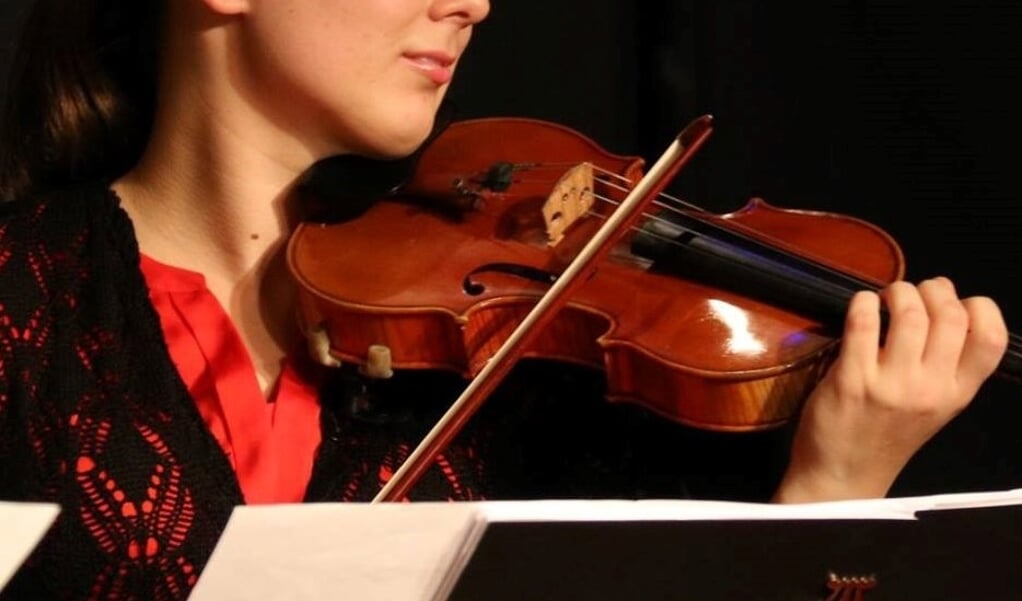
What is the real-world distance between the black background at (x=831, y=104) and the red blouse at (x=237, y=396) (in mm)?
588

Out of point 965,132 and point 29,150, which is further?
point 965,132

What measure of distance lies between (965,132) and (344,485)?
88cm

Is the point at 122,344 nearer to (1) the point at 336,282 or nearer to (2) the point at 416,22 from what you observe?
(1) the point at 336,282

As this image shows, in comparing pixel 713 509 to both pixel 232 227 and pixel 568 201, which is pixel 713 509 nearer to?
pixel 568 201

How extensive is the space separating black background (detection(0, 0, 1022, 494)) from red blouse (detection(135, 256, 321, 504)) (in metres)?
0.59

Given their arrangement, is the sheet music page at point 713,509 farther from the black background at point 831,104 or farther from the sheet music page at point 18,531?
the black background at point 831,104

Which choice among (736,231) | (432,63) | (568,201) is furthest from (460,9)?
(736,231)

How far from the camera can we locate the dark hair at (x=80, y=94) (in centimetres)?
116

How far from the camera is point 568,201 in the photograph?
41.0 inches

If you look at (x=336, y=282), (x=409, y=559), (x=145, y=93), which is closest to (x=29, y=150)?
(x=145, y=93)

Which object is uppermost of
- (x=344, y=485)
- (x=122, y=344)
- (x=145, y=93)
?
(x=145, y=93)

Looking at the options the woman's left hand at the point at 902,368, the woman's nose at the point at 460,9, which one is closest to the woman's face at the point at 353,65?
the woman's nose at the point at 460,9

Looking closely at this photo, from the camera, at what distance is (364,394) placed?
104 centimetres

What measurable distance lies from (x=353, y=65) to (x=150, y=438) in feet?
1.08
